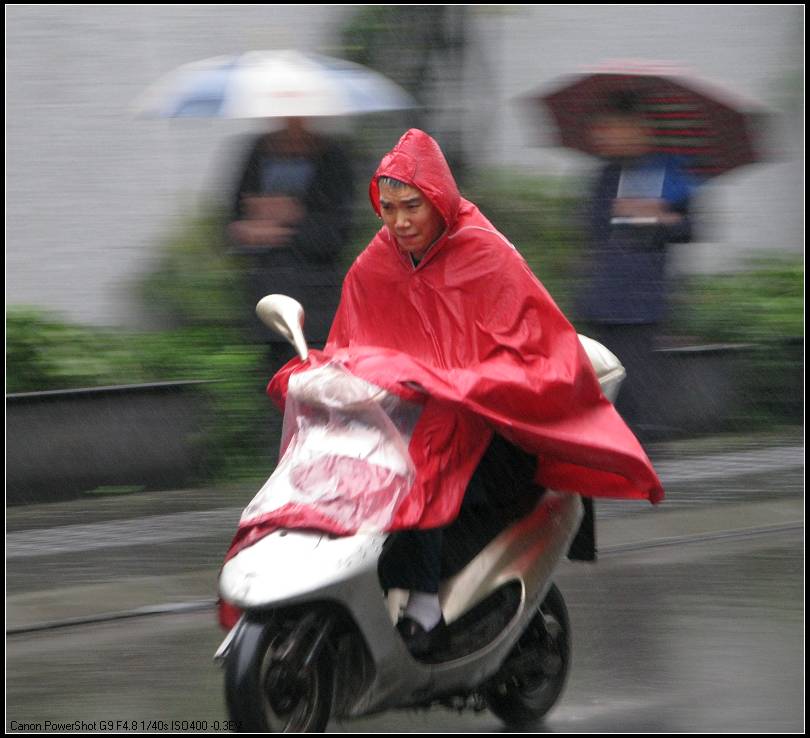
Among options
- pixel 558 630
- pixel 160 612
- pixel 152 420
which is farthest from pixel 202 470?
pixel 558 630

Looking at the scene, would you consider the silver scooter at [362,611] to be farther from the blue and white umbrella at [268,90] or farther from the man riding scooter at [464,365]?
the blue and white umbrella at [268,90]

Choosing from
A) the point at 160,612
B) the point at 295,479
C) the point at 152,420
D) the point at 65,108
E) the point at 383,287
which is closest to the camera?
the point at 295,479

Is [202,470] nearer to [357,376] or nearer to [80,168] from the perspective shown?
[80,168]

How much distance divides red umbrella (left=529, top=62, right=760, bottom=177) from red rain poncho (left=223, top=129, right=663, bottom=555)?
386 cm

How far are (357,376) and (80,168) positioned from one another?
5851mm

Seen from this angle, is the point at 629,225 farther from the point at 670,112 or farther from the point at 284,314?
the point at 284,314

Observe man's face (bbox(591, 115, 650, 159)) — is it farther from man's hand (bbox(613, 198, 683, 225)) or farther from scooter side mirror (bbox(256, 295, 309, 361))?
scooter side mirror (bbox(256, 295, 309, 361))

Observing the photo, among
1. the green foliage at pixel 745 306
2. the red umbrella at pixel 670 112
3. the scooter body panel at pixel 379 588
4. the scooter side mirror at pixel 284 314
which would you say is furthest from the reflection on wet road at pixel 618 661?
the green foliage at pixel 745 306

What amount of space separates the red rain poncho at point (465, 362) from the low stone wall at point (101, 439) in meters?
3.60

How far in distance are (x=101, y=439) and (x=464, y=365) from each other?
406 cm

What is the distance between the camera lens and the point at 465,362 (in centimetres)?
521

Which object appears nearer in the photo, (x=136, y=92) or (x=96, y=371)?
(x=96, y=371)

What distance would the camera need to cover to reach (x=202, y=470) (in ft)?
29.9

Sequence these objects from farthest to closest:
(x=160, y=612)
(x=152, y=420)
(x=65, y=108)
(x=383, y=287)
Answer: (x=65, y=108) → (x=152, y=420) → (x=160, y=612) → (x=383, y=287)
